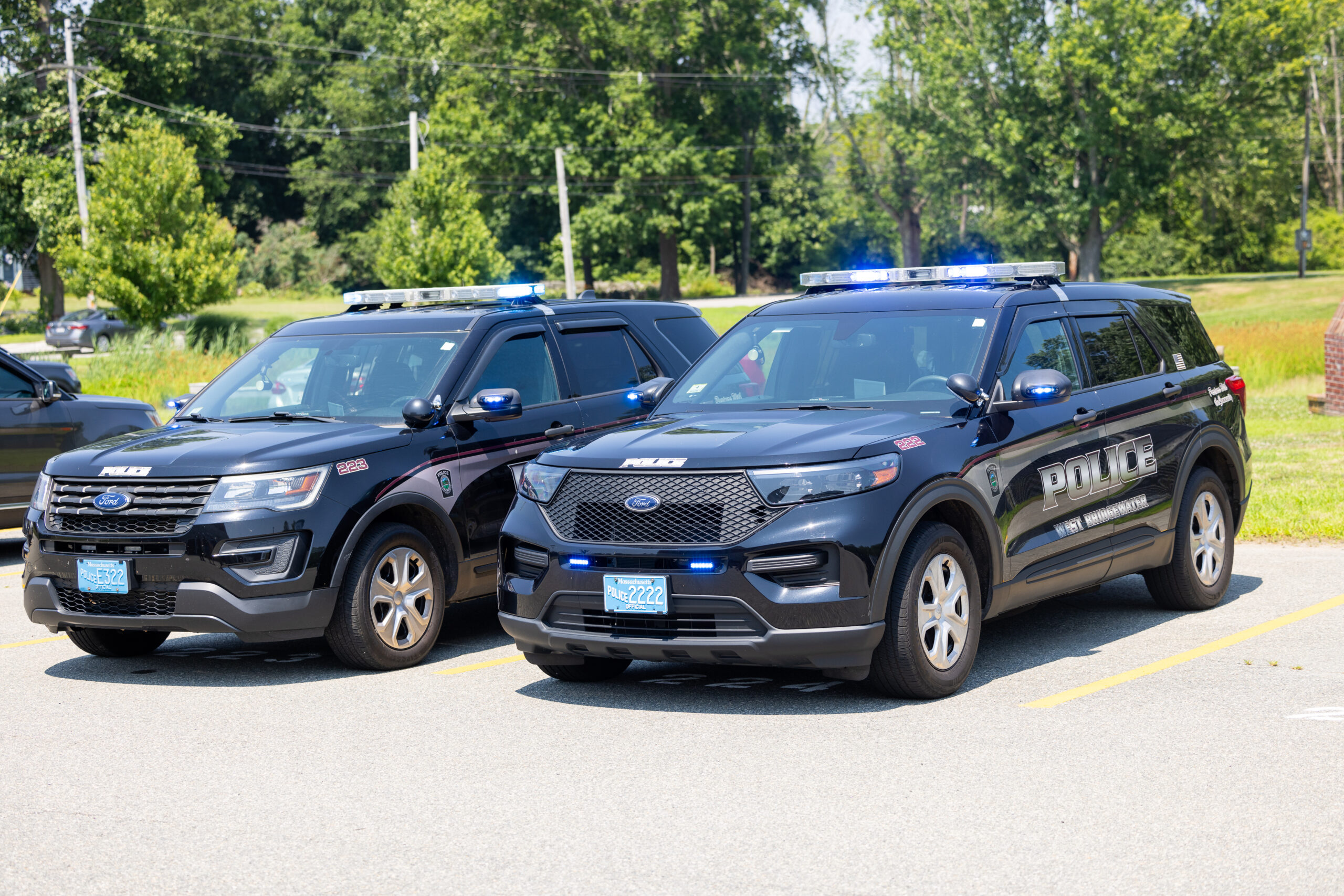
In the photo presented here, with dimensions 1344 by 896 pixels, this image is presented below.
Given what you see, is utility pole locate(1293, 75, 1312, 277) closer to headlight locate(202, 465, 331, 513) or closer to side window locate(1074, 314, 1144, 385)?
side window locate(1074, 314, 1144, 385)

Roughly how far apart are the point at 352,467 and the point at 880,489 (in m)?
2.78

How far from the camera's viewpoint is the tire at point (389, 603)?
7.48m

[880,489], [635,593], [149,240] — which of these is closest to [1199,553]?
[880,489]

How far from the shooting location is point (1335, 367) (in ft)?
64.4

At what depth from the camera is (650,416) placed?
7754 millimetres

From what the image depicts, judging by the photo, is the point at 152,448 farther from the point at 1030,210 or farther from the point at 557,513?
the point at 1030,210

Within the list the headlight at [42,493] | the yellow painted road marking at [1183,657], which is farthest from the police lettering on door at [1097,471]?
the headlight at [42,493]

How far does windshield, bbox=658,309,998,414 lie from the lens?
24.1ft

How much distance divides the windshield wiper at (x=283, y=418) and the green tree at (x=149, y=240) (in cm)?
3115

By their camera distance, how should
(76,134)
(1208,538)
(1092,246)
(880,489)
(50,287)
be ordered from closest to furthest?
(880,489) → (1208,538) → (76,134) → (1092,246) → (50,287)

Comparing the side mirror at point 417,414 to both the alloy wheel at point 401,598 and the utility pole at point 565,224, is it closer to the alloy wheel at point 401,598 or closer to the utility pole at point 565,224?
the alloy wheel at point 401,598

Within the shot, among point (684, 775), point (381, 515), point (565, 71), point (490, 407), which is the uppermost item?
point (565, 71)

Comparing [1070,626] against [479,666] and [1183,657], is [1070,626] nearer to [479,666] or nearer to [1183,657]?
[1183,657]

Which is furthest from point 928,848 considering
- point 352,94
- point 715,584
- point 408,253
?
point 352,94
